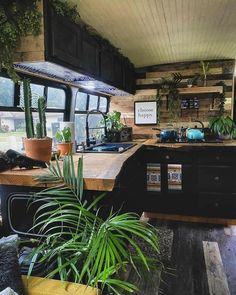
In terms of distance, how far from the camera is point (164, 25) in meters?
2.78

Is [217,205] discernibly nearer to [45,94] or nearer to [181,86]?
[181,86]

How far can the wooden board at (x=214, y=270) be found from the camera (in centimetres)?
223

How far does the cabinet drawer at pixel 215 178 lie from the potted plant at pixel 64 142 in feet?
6.48

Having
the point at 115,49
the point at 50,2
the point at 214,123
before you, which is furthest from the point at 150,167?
the point at 50,2

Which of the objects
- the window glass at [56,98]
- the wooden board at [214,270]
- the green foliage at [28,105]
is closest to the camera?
the green foliage at [28,105]

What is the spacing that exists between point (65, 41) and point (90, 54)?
57 centimetres

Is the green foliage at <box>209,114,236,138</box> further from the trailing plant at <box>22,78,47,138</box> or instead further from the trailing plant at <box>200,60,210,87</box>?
the trailing plant at <box>22,78,47,138</box>

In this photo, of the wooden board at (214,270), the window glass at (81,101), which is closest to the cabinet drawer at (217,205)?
the wooden board at (214,270)

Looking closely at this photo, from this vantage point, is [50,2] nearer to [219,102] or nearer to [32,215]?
[32,215]

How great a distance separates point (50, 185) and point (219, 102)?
12.5 ft

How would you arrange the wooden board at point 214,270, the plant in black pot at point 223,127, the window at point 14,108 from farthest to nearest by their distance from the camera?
the plant in black pot at point 223,127, the window at point 14,108, the wooden board at point 214,270

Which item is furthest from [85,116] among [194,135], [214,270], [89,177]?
[214,270]

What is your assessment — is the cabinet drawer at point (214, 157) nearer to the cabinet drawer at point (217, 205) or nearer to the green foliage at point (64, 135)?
the cabinet drawer at point (217, 205)

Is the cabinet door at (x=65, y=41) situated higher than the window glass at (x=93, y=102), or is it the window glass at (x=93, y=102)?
the cabinet door at (x=65, y=41)
